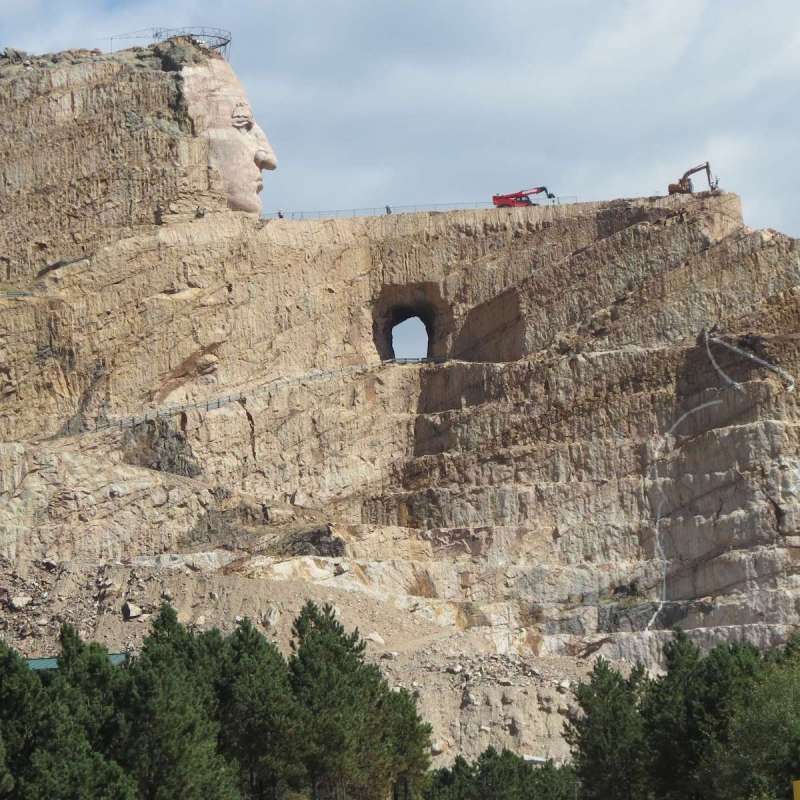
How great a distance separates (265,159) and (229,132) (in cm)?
142

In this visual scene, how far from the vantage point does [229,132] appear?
263ft

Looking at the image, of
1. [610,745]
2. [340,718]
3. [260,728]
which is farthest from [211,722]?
[610,745]

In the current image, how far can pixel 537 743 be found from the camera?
2442 inches

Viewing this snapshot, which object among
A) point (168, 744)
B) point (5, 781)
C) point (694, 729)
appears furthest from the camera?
point (694, 729)

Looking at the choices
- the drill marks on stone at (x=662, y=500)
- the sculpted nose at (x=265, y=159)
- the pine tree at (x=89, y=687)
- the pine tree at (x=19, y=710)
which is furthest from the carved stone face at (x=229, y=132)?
the pine tree at (x=19, y=710)

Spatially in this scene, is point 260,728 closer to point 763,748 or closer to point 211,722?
point 211,722

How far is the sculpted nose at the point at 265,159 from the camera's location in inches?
3174

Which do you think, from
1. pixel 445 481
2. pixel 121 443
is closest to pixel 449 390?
pixel 445 481

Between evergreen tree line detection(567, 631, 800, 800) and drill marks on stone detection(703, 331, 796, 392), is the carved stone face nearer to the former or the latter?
drill marks on stone detection(703, 331, 796, 392)

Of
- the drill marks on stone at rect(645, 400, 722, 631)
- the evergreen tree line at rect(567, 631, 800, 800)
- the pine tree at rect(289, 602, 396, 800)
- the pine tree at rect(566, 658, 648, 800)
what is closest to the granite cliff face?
the drill marks on stone at rect(645, 400, 722, 631)

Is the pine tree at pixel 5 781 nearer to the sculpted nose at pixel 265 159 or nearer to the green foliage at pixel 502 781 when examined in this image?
the green foliage at pixel 502 781

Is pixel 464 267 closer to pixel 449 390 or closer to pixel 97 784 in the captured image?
pixel 449 390

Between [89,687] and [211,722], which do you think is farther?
[211,722]

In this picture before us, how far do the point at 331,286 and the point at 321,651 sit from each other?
22.3 meters
